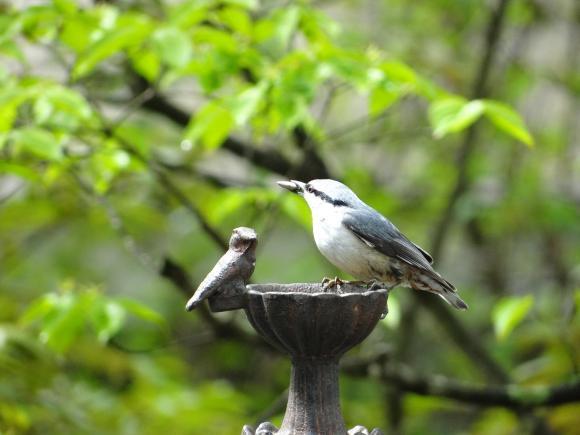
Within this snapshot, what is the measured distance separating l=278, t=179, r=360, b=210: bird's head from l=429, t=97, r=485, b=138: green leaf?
18.1 inches

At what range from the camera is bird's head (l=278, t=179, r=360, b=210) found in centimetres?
234

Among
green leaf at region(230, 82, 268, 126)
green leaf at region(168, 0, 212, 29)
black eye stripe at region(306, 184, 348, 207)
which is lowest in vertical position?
black eye stripe at region(306, 184, 348, 207)

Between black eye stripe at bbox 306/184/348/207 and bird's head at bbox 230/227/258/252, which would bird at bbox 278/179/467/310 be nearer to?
black eye stripe at bbox 306/184/348/207

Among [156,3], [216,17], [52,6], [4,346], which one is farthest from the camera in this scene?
[156,3]

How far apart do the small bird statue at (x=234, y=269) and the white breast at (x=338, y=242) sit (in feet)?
1.76

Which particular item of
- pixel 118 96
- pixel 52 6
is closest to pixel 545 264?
pixel 118 96

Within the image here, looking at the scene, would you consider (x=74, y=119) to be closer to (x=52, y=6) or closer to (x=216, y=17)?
(x=52, y=6)

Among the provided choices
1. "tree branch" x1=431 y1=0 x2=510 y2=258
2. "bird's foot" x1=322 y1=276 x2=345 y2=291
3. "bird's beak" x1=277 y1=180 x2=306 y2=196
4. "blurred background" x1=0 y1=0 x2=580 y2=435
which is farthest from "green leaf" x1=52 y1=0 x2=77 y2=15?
"tree branch" x1=431 y1=0 x2=510 y2=258

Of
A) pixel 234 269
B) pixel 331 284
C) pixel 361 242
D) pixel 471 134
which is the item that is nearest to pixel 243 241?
pixel 234 269

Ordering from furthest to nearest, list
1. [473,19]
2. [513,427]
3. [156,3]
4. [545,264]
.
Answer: [545,264]
[473,19]
[513,427]
[156,3]

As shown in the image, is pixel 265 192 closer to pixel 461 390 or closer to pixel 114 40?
pixel 114 40

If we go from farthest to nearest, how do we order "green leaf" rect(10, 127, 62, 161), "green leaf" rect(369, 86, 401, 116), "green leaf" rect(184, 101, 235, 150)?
"green leaf" rect(184, 101, 235, 150), "green leaf" rect(369, 86, 401, 116), "green leaf" rect(10, 127, 62, 161)

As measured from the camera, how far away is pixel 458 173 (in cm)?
481

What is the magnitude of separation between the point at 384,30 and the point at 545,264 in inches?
84.4
